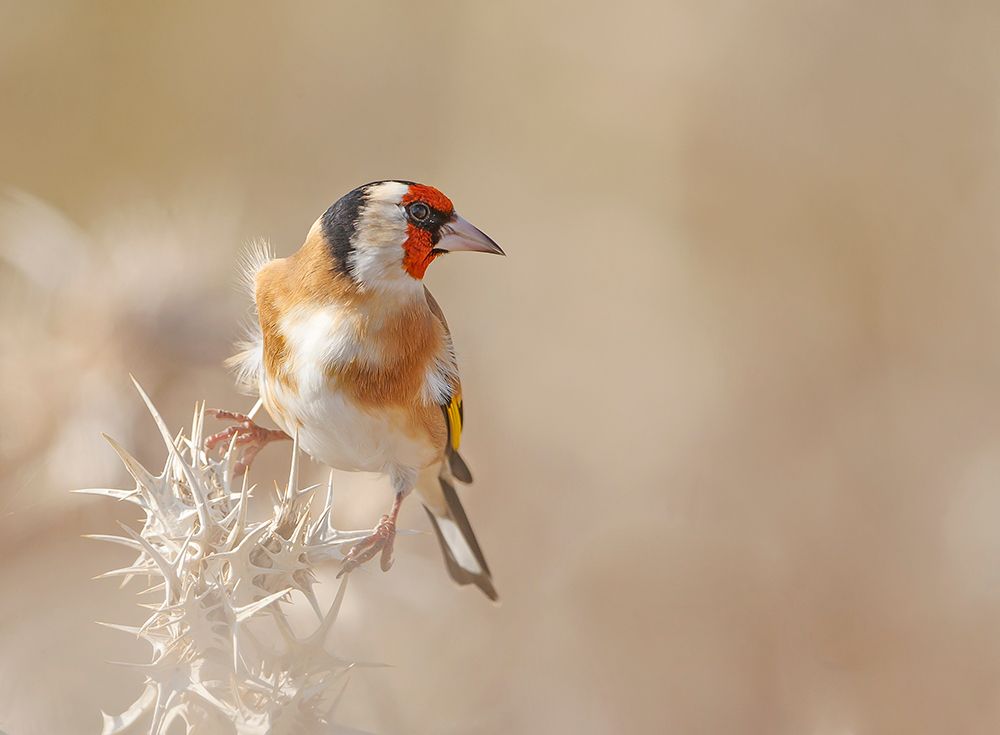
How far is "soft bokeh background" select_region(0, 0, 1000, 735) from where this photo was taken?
3984mm

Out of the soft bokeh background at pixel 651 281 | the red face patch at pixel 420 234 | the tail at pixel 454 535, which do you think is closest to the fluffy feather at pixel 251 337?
the red face patch at pixel 420 234

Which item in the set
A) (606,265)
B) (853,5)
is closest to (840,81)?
(853,5)

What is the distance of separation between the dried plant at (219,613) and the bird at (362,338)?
316 mm

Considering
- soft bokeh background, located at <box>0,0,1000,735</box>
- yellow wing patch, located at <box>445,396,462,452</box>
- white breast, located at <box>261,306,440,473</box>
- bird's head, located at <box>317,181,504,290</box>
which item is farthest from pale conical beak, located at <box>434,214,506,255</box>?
soft bokeh background, located at <box>0,0,1000,735</box>

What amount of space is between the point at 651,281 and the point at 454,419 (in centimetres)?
277

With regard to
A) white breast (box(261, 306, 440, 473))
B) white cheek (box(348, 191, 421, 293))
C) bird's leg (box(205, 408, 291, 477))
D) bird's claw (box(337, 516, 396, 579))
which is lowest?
bird's claw (box(337, 516, 396, 579))

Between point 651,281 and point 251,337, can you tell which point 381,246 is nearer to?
point 251,337

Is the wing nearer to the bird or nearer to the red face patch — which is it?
the bird

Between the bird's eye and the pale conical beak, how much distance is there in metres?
0.04

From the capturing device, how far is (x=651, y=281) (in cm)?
518

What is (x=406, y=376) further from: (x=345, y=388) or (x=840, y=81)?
(x=840, y=81)

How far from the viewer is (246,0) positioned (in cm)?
512

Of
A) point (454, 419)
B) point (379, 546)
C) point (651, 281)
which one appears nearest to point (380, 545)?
point (379, 546)

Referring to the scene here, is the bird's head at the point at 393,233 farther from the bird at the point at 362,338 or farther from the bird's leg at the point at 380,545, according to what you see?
the bird's leg at the point at 380,545
